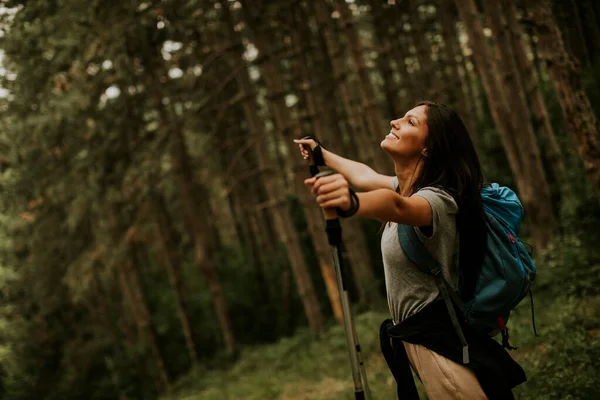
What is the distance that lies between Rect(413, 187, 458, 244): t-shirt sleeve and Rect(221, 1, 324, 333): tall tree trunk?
9.35 metres

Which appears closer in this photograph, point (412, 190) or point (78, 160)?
point (412, 190)

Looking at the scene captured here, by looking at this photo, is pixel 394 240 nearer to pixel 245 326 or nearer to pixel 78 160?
pixel 78 160

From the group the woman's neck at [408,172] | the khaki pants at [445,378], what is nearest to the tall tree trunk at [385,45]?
the woman's neck at [408,172]

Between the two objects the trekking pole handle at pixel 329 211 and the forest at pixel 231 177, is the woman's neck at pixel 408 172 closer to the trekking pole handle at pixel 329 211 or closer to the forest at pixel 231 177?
the trekking pole handle at pixel 329 211

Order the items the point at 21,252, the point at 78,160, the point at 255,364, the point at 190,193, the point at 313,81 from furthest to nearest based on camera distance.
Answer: the point at 21,252, the point at 313,81, the point at 190,193, the point at 255,364, the point at 78,160

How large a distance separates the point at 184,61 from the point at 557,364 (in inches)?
489

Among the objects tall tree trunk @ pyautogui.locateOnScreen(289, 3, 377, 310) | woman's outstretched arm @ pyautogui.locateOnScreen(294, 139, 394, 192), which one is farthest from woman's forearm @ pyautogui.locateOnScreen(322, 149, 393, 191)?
tall tree trunk @ pyautogui.locateOnScreen(289, 3, 377, 310)

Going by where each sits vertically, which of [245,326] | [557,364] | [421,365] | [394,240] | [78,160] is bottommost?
[245,326]

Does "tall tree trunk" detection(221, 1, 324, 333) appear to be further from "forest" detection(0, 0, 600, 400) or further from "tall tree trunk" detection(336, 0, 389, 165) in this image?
"tall tree trunk" detection(336, 0, 389, 165)

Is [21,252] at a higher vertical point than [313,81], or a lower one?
lower

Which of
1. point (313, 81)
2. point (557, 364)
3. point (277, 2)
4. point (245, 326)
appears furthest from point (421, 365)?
point (245, 326)

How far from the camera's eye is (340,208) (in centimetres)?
250

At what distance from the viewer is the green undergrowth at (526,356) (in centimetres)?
568

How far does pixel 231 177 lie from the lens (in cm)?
1537
